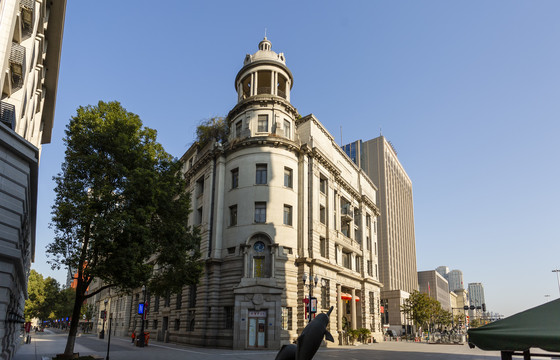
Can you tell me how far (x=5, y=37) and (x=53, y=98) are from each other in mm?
15878

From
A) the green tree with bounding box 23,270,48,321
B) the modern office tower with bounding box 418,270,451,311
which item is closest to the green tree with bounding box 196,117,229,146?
the green tree with bounding box 23,270,48,321

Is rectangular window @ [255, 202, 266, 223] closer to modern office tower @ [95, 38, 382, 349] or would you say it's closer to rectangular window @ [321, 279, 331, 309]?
modern office tower @ [95, 38, 382, 349]

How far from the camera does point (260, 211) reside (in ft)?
116

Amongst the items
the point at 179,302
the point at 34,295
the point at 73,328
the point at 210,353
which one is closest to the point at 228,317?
the point at 210,353

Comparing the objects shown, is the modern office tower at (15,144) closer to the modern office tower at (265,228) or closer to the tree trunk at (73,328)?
the tree trunk at (73,328)

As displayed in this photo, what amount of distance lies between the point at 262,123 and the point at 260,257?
1313 centimetres

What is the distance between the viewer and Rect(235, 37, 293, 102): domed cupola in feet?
131

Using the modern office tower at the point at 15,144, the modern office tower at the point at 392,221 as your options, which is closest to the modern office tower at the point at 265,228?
the modern office tower at the point at 15,144

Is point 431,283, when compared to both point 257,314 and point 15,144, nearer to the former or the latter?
point 257,314

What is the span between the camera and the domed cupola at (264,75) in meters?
39.8

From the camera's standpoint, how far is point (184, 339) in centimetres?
3684

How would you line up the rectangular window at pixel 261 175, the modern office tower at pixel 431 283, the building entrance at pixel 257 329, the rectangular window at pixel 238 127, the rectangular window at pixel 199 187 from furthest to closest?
1. the modern office tower at pixel 431 283
2. the rectangular window at pixel 199 187
3. the rectangular window at pixel 238 127
4. the rectangular window at pixel 261 175
5. the building entrance at pixel 257 329

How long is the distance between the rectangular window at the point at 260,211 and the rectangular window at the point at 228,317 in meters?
8.06

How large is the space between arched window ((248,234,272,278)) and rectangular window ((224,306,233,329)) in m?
3.65
